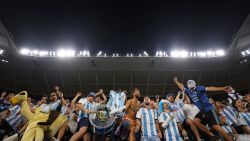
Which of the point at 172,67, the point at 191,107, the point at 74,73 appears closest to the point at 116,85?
the point at 74,73

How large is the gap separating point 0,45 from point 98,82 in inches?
377

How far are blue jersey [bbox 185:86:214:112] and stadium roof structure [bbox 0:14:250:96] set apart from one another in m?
11.8

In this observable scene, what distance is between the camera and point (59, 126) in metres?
6.88

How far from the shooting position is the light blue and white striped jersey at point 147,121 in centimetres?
653

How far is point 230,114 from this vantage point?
26.9ft

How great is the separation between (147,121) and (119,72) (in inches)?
507

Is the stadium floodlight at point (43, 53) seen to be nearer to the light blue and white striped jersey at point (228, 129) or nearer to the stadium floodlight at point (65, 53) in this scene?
the stadium floodlight at point (65, 53)

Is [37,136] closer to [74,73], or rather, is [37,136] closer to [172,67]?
Result: [74,73]

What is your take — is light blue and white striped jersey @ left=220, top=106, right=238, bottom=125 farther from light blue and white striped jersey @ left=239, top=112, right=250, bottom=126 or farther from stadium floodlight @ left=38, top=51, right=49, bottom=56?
stadium floodlight @ left=38, top=51, right=49, bottom=56

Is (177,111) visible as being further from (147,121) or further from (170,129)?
(147,121)

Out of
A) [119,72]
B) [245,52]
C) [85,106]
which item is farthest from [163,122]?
[245,52]

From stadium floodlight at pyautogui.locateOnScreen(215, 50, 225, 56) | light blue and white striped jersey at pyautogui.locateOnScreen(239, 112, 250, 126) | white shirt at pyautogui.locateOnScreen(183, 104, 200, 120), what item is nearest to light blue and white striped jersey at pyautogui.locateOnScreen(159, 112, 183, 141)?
white shirt at pyautogui.locateOnScreen(183, 104, 200, 120)

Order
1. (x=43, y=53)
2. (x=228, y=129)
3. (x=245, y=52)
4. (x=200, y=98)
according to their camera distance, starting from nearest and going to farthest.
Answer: (x=200, y=98), (x=228, y=129), (x=245, y=52), (x=43, y=53)

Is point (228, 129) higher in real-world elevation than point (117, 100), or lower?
lower
